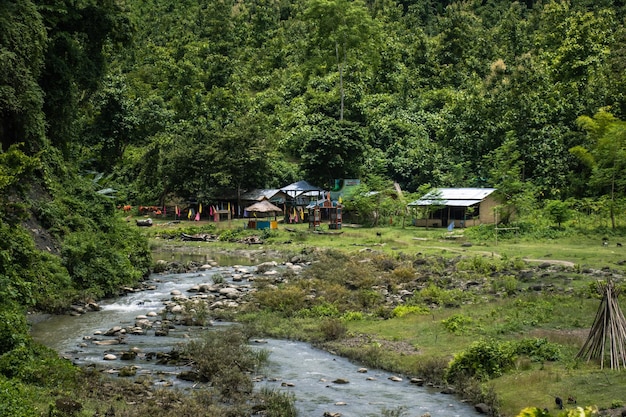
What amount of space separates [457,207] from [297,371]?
105 feet

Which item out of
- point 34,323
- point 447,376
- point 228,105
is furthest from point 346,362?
point 228,105

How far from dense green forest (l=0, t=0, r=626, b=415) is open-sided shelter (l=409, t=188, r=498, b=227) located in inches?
66.5

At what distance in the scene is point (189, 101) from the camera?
73.2m

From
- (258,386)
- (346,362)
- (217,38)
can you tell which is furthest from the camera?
(217,38)

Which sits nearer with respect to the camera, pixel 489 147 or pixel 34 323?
pixel 34 323

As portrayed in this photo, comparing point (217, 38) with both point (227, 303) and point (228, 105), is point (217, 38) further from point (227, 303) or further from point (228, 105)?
point (227, 303)

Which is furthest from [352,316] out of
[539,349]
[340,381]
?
[539,349]

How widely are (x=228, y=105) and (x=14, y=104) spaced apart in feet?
147

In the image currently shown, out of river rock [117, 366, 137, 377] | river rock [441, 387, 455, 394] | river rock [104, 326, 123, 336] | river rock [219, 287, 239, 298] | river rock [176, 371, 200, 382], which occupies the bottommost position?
river rock [441, 387, 455, 394]

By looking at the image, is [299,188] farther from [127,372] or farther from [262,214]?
[127,372]

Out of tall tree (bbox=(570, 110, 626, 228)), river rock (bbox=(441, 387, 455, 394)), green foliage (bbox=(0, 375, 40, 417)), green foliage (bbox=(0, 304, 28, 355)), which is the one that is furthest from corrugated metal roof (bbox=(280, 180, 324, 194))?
green foliage (bbox=(0, 375, 40, 417))

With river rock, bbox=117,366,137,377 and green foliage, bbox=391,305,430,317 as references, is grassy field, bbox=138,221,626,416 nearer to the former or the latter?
green foliage, bbox=391,305,430,317

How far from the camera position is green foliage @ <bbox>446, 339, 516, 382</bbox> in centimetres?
1733

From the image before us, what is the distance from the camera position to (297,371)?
1897cm
